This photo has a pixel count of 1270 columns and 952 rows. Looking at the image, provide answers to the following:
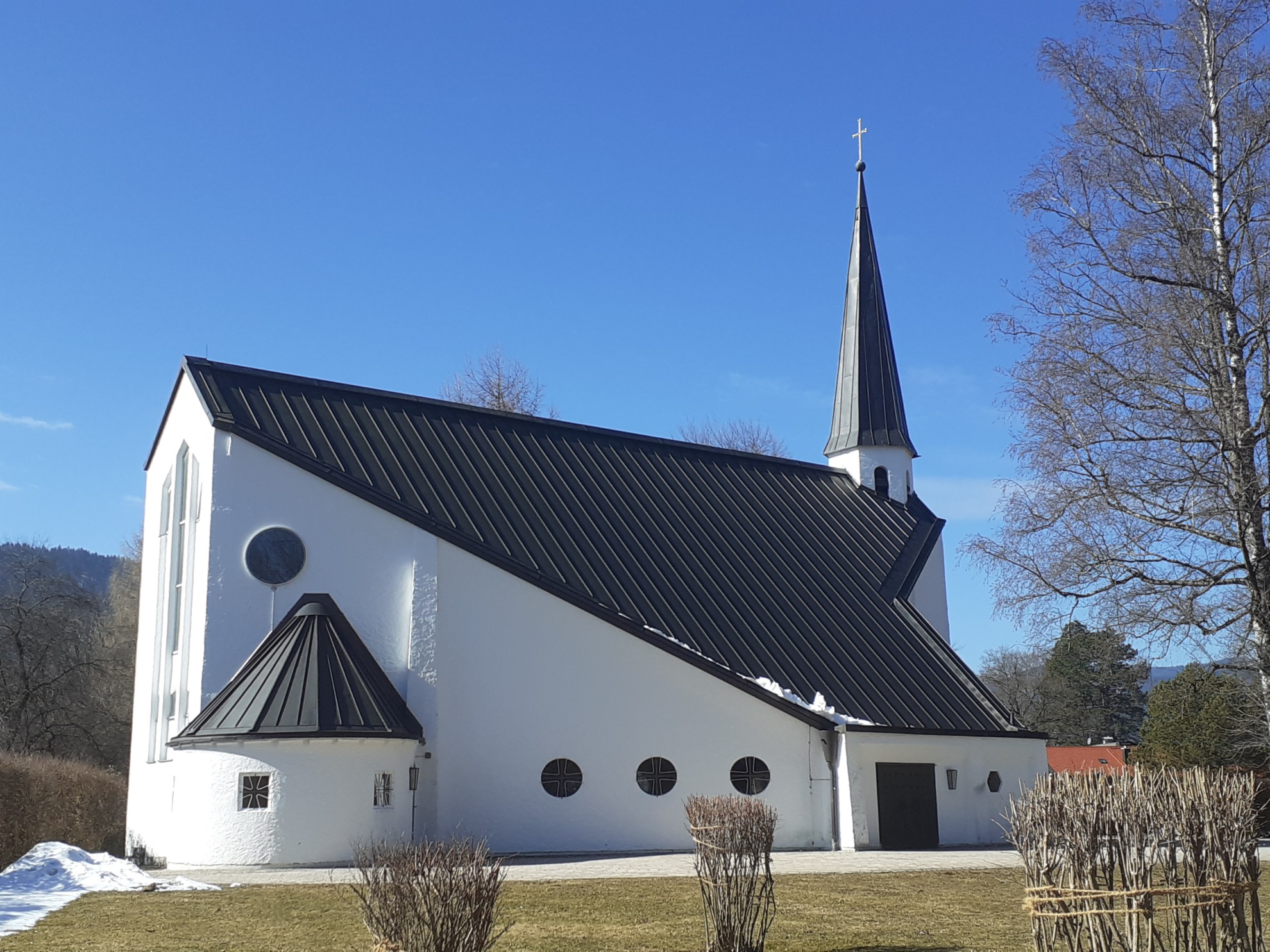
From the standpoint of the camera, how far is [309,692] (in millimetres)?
20141

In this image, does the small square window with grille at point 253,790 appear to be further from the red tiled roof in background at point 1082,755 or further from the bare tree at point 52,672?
the red tiled roof in background at point 1082,755

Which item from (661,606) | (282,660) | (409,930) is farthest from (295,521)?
(409,930)

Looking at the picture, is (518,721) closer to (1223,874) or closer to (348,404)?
(348,404)

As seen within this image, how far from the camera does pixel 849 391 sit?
3631 centimetres

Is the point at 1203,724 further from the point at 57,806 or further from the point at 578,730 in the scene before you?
the point at 57,806

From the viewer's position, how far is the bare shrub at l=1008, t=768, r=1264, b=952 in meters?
7.44

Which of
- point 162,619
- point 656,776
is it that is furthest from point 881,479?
point 162,619

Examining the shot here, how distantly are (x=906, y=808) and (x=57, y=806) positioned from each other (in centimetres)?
1685

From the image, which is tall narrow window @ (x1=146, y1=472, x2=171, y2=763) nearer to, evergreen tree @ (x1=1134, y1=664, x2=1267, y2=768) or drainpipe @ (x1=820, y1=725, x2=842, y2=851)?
drainpipe @ (x1=820, y1=725, x2=842, y2=851)

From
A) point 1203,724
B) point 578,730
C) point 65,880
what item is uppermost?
point 578,730

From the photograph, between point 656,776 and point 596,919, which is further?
point 656,776

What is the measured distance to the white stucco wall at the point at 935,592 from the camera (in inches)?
1248

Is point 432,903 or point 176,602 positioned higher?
point 176,602

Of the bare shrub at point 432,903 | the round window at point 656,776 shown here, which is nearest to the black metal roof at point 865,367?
the round window at point 656,776
